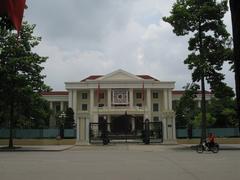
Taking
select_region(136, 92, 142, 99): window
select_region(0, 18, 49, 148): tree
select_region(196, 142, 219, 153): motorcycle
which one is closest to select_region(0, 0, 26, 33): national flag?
select_region(196, 142, 219, 153): motorcycle

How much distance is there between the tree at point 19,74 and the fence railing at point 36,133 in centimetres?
1009

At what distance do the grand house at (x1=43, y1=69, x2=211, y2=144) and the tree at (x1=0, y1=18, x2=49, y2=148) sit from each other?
164ft

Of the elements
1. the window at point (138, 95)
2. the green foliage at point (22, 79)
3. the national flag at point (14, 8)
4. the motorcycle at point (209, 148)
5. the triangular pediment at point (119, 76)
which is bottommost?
the motorcycle at point (209, 148)

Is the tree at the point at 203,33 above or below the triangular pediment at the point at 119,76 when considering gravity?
below

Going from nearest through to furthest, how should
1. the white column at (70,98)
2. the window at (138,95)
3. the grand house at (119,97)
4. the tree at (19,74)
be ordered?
the tree at (19,74) < the grand house at (119,97) < the white column at (70,98) < the window at (138,95)

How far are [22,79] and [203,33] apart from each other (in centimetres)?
1533

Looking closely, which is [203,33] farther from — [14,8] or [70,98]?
[70,98]

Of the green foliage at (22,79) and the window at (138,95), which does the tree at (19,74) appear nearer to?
the green foliage at (22,79)

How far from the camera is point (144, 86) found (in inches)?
3745

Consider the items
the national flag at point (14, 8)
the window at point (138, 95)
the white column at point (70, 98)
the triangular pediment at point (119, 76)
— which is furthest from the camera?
the window at point (138, 95)

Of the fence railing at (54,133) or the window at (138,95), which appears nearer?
the fence railing at (54,133)

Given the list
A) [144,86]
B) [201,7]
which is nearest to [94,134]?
[201,7]

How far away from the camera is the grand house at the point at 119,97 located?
91.7 meters

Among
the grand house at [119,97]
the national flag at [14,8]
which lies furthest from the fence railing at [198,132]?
the national flag at [14,8]
